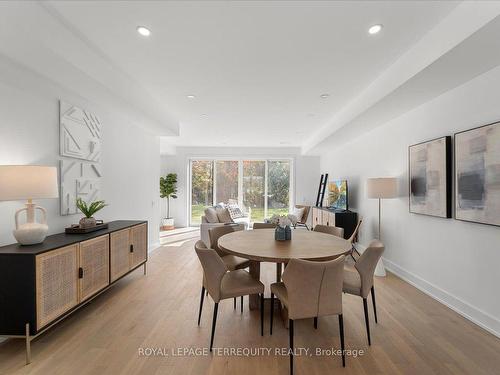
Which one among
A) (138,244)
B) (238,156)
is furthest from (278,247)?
(238,156)

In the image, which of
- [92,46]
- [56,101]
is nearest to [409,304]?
[92,46]

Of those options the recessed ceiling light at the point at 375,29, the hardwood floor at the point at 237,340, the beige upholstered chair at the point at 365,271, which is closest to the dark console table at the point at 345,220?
the hardwood floor at the point at 237,340

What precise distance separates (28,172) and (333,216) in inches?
187

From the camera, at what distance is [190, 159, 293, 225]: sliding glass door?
8.53 m

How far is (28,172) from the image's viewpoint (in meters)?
2.15

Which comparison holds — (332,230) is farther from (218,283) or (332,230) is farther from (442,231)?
(218,283)

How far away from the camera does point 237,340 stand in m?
2.24

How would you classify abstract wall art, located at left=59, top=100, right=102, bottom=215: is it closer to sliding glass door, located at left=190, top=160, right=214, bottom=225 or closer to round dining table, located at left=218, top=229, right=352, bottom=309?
round dining table, located at left=218, top=229, right=352, bottom=309

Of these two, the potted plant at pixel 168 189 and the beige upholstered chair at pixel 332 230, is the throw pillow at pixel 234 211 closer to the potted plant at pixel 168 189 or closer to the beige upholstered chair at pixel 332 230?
the potted plant at pixel 168 189

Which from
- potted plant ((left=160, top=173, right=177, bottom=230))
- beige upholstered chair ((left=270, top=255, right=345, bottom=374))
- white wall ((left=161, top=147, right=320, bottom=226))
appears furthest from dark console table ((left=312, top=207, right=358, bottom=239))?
potted plant ((left=160, top=173, right=177, bottom=230))

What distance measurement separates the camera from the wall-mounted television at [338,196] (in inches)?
227

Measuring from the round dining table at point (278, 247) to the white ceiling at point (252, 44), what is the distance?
6.25 feet

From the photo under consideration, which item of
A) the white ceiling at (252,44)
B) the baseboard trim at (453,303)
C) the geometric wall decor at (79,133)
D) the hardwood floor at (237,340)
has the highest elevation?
the white ceiling at (252,44)

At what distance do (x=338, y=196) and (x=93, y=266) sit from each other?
513 cm
